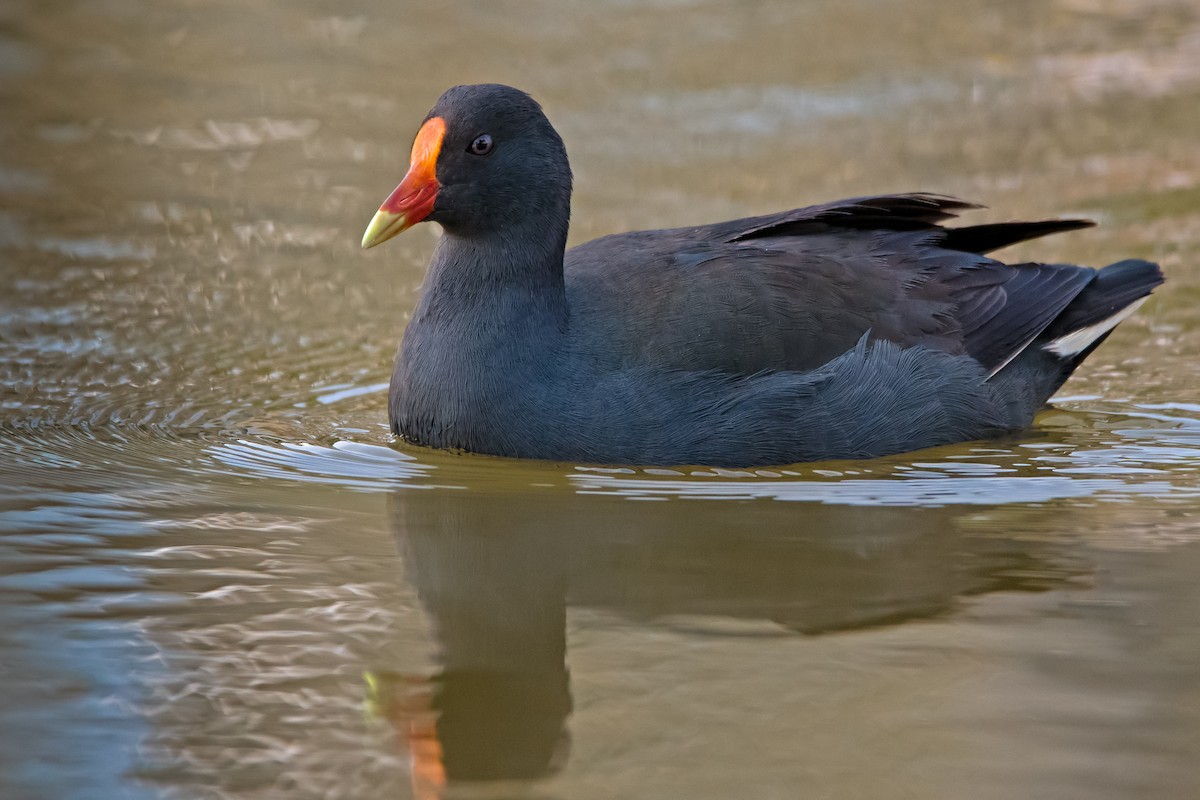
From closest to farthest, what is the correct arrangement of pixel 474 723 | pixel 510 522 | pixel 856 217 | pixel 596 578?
pixel 474 723 → pixel 596 578 → pixel 510 522 → pixel 856 217

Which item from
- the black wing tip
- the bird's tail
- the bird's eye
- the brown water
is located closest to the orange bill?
the bird's eye

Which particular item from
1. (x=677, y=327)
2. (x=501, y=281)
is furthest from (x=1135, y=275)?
(x=501, y=281)

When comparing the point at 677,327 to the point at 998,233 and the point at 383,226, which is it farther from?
the point at 998,233

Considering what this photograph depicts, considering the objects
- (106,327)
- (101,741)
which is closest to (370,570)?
(101,741)

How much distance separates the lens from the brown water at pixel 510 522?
294cm

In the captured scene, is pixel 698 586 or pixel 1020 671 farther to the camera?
pixel 698 586

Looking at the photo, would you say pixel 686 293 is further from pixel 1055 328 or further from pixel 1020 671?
pixel 1020 671

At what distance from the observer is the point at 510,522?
4309mm

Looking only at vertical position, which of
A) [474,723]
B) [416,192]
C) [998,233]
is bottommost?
[474,723]

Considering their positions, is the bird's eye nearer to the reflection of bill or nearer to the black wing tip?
the reflection of bill

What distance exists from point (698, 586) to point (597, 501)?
2.45 feet

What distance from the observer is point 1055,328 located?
5660 mm

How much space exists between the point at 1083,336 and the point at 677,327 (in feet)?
5.56

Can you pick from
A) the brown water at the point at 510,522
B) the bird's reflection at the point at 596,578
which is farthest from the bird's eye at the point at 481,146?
the bird's reflection at the point at 596,578
